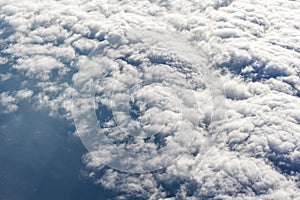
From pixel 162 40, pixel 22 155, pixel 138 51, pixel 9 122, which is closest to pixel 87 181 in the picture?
pixel 22 155

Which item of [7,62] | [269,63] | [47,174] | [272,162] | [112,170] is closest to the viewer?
[272,162]

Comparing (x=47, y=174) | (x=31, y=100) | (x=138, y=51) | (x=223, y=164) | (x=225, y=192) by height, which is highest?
(x=138, y=51)

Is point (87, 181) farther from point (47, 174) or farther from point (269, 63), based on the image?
point (269, 63)

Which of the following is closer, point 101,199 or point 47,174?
point 101,199

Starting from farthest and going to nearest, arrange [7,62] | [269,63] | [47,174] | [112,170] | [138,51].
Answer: [7,62]
[47,174]
[112,170]
[138,51]
[269,63]

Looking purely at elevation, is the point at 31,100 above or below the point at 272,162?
below

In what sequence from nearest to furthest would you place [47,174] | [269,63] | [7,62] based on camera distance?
[269,63]
[47,174]
[7,62]

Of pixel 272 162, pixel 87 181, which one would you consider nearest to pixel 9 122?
pixel 87 181

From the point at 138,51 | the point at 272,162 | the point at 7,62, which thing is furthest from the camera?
the point at 7,62

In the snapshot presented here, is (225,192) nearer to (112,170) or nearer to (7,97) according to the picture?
(112,170)
